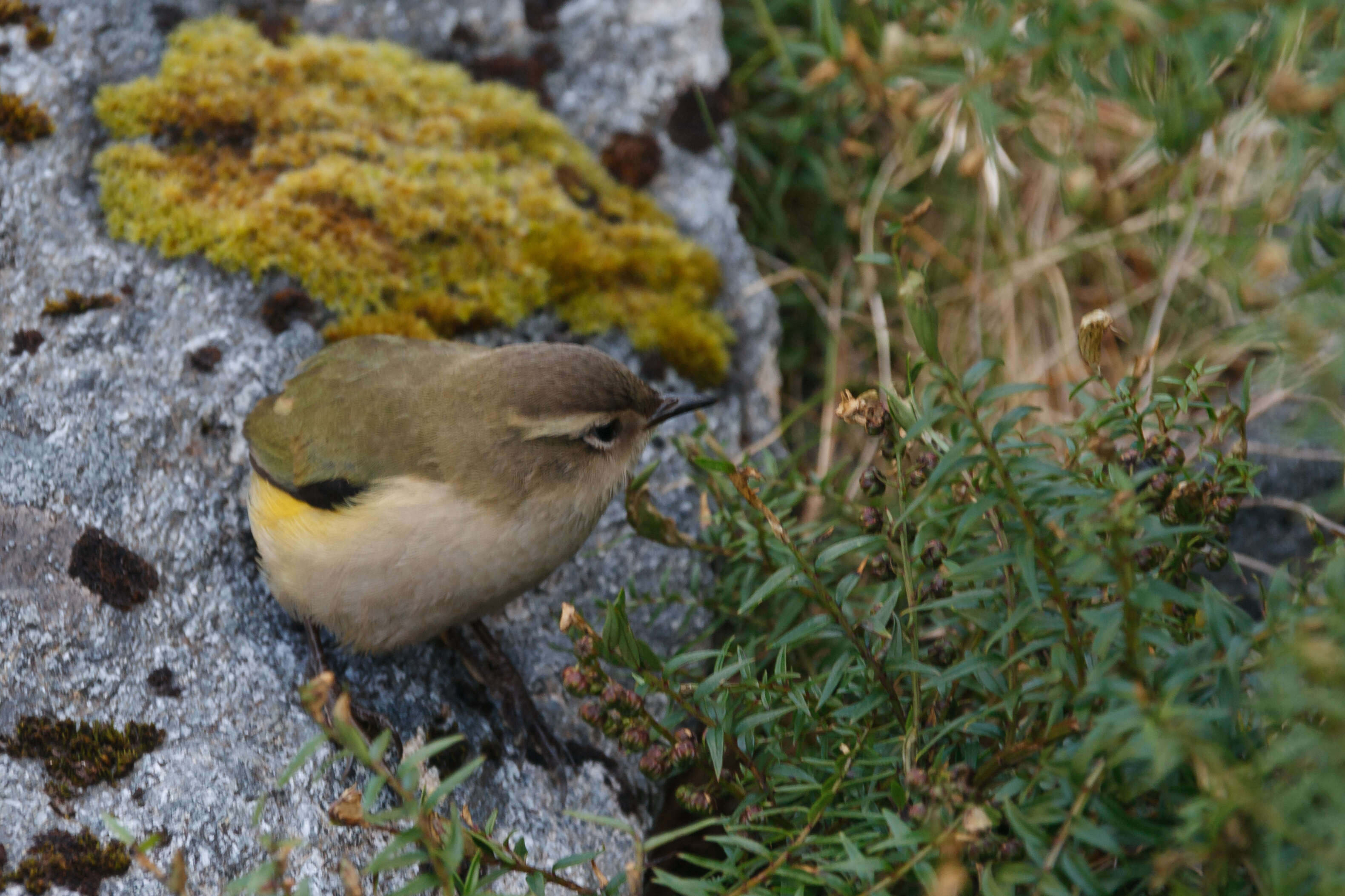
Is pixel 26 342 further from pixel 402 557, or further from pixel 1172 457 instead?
pixel 1172 457

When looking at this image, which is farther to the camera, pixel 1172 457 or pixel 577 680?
pixel 1172 457

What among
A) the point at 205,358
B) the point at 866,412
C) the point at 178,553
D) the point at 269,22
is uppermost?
A: the point at 866,412

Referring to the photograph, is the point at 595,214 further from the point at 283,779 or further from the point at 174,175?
the point at 283,779

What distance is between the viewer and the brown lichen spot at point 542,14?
591cm

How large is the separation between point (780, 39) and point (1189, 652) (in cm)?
398

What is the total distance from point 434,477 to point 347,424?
0.46 m

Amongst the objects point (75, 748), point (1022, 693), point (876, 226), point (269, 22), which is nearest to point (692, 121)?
point (876, 226)

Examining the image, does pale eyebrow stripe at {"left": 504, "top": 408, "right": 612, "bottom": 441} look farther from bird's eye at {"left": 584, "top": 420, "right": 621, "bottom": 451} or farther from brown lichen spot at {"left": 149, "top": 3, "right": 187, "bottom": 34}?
brown lichen spot at {"left": 149, "top": 3, "right": 187, "bottom": 34}

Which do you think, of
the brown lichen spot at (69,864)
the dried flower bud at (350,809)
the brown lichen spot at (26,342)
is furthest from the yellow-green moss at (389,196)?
the dried flower bud at (350,809)

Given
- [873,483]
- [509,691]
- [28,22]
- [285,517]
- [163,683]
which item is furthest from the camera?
[28,22]

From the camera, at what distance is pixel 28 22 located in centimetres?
481

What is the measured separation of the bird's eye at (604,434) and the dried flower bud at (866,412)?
4.59 feet

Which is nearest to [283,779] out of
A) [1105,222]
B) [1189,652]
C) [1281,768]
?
[1189,652]

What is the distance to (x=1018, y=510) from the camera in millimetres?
2387
